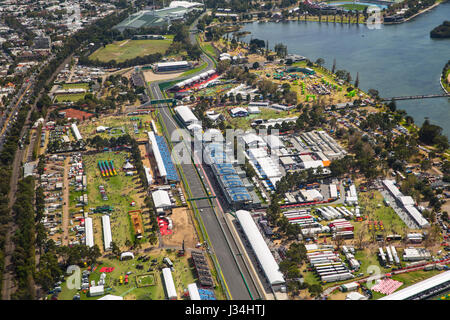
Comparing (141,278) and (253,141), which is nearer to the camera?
(141,278)

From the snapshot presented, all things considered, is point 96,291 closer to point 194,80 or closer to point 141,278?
point 141,278

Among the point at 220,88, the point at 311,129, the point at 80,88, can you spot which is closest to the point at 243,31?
the point at 220,88

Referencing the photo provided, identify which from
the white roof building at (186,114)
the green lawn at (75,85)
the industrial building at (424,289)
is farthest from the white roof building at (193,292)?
the green lawn at (75,85)

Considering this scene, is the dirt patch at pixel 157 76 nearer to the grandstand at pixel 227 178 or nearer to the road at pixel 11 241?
the road at pixel 11 241

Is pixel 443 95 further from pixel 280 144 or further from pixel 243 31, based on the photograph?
pixel 243 31

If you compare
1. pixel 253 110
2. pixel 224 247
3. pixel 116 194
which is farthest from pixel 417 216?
pixel 253 110

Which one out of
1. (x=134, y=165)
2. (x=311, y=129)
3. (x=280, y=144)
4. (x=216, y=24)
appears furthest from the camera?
(x=216, y=24)

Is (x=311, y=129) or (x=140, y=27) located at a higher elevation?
(x=140, y=27)
